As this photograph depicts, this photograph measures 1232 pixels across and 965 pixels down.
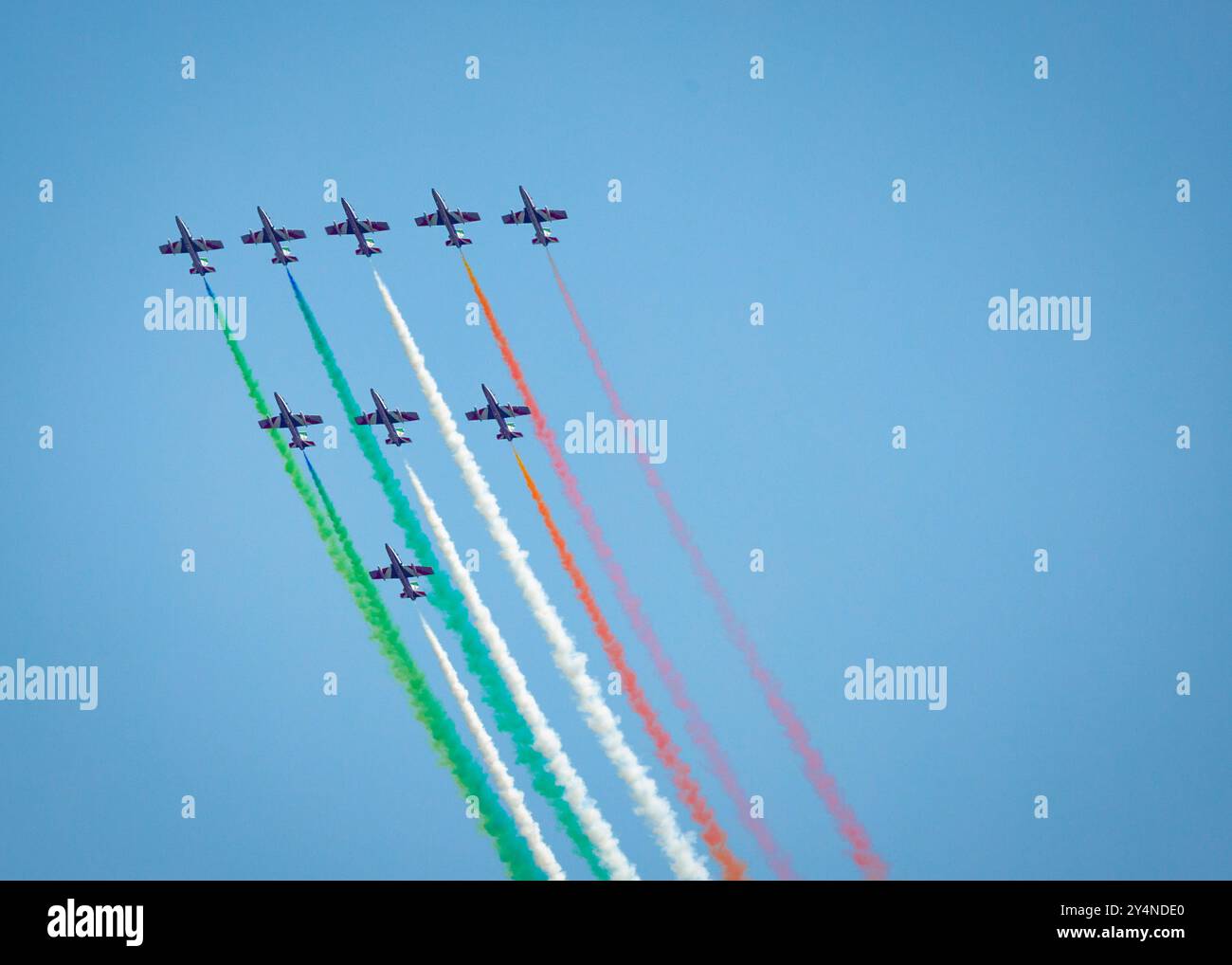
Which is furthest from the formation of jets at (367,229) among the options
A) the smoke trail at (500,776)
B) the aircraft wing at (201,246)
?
the smoke trail at (500,776)

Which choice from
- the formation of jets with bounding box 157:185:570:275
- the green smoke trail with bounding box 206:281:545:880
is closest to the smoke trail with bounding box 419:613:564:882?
the green smoke trail with bounding box 206:281:545:880

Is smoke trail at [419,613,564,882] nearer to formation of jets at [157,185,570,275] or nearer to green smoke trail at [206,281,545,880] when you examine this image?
green smoke trail at [206,281,545,880]

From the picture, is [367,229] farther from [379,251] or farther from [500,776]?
[500,776]

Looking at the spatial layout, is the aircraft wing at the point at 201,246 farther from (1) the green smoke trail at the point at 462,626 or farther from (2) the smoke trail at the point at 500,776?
(2) the smoke trail at the point at 500,776

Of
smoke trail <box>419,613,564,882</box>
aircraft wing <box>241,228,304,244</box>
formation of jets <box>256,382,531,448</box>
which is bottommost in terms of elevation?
smoke trail <box>419,613,564,882</box>

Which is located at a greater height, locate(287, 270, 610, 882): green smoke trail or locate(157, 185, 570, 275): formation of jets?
locate(157, 185, 570, 275): formation of jets
